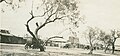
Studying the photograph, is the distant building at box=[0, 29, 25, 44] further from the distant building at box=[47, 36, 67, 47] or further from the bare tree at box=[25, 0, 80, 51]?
the distant building at box=[47, 36, 67, 47]

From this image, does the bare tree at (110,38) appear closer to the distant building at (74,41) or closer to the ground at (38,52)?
the ground at (38,52)

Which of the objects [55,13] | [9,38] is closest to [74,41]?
[55,13]

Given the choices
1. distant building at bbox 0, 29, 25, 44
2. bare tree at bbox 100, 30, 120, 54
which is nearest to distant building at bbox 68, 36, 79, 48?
bare tree at bbox 100, 30, 120, 54

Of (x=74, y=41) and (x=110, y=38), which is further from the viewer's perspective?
(x=110, y=38)

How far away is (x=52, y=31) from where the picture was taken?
9.18ft

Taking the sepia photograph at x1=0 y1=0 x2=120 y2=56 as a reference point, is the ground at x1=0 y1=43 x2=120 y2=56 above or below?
below

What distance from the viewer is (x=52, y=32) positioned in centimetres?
281

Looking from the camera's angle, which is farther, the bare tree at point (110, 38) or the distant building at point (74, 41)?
the bare tree at point (110, 38)

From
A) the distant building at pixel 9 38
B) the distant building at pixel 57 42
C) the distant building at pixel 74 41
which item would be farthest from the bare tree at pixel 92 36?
the distant building at pixel 9 38

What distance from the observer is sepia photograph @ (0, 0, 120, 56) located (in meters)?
2.77

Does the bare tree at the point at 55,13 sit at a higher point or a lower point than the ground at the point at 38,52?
higher

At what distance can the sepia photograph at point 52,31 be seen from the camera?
277cm

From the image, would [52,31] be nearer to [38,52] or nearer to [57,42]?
[57,42]

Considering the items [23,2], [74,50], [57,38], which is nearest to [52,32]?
[57,38]
